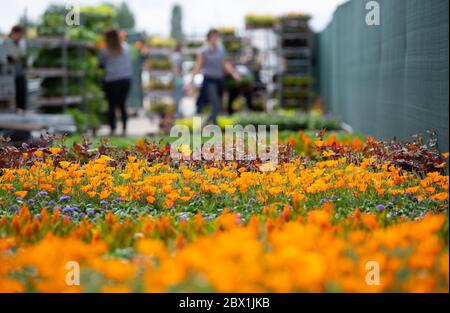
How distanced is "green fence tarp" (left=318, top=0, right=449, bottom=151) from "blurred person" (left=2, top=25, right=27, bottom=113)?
5.72m

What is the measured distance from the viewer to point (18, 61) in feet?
50.2

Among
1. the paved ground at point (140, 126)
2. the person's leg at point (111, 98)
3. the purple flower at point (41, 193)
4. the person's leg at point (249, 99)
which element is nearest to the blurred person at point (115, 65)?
the person's leg at point (111, 98)

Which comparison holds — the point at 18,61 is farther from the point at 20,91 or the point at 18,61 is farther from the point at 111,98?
the point at 111,98

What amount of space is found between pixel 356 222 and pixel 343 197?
133 cm

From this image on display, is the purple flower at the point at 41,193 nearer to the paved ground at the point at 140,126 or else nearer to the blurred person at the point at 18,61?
the blurred person at the point at 18,61

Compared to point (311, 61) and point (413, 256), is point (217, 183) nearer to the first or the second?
point (413, 256)

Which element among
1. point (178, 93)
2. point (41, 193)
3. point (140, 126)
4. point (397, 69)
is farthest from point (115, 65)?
point (41, 193)

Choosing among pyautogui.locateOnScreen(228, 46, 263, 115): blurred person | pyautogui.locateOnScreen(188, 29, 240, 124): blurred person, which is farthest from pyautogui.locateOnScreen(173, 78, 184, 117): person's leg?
pyautogui.locateOnScreen(188, 29, 240, 124): blurred person

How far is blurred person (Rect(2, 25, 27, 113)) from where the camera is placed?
1483 centimetres

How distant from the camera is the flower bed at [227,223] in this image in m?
3.55

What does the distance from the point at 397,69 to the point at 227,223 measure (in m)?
5.11

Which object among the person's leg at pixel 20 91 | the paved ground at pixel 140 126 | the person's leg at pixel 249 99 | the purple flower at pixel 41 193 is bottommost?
the paved ground at pixel 140 126

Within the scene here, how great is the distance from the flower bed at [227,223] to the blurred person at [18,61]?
742 cm

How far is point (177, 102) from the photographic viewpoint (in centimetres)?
2258
